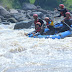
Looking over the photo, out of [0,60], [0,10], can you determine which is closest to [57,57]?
[0,60]

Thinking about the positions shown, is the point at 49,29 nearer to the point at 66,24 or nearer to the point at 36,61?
the point at 66,24

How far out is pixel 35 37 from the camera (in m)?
6.82

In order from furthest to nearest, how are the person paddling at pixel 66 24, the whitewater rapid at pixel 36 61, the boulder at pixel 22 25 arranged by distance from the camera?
1. the boulder at pixel 22 25
2. the person paddling at pixel 66 24
3. the whitewater rapid at pixel 36 61

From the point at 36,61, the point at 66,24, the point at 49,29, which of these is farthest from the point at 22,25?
the point at 36,61

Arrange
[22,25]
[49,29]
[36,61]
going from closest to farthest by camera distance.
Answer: [36,61] < [49,29] < [22,25]

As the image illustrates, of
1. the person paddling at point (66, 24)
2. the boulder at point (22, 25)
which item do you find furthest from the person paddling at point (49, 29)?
the boulder at point (22, 25)

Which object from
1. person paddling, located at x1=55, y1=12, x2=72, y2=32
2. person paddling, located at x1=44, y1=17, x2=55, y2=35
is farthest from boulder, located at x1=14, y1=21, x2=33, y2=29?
person paddling, located at x1=55, y1=12, x2=72, y2=32

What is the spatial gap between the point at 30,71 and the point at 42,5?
3298cm

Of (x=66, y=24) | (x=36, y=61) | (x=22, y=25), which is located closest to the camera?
(x=36, y=61)

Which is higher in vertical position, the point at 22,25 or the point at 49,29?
the point at 49,29

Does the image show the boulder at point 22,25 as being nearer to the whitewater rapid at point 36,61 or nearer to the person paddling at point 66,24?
the person paddling at point 66,24

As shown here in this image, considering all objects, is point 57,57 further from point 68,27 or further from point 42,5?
point 42,5

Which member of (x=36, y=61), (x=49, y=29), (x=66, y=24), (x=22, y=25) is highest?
(x=66, y=24)

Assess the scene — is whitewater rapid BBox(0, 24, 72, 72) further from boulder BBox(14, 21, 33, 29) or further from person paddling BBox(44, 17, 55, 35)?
boulder BBox(14, 21, 33, 29)
